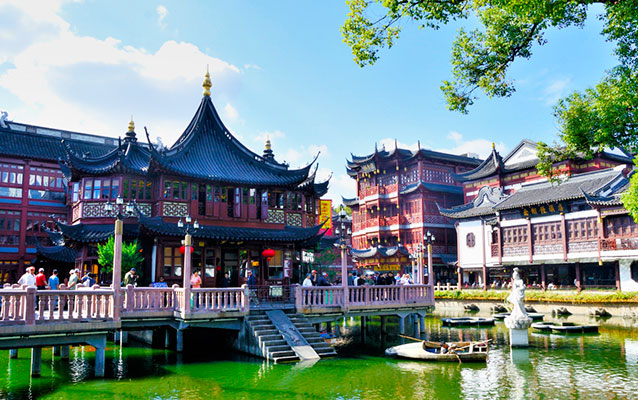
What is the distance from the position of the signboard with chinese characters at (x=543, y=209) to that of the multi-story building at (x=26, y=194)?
116 feet

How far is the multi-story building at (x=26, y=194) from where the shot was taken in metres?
39.7

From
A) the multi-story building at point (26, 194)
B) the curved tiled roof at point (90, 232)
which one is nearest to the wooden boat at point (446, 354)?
the curved tiled roof at point (90, 232)

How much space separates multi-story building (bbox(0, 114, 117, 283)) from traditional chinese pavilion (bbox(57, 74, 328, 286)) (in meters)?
16.7

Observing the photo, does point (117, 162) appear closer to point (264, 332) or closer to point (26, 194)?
point (264, 332)

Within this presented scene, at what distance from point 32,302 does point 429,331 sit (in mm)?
18108

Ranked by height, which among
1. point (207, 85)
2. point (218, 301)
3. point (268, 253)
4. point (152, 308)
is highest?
point (207, 85)

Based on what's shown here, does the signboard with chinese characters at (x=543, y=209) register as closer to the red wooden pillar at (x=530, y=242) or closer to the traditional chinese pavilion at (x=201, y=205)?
the red wooden pillar at (x=530, y=242)

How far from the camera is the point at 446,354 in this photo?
16.7 m

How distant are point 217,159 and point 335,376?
15.5 m

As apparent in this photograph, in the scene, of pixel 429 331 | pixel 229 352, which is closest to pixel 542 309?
pixel 429 331

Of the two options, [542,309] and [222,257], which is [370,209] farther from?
[222,257]

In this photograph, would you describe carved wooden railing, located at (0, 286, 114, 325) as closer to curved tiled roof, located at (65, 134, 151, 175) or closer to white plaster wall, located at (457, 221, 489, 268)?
curved tiled roof, located at (65, 134, 151, 175)

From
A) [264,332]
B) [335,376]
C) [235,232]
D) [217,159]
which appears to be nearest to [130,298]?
[264,332]

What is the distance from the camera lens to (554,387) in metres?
13.4
